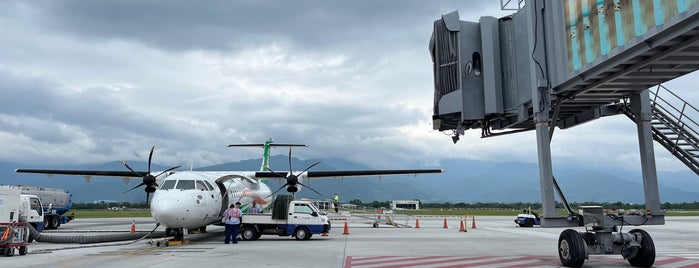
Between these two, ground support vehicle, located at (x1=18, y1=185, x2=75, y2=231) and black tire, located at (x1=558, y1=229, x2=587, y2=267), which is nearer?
black tire, located at (x1=558, y1=229, x2=587, y2=267)

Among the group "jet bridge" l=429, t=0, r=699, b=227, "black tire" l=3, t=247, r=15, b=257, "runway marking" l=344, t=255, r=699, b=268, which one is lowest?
"runway marking" l=344, t=255, r=699, b=268

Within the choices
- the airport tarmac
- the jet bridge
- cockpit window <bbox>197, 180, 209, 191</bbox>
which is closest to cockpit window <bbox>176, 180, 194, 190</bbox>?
cockpit window <bbox>197, 180, 209, 191</bbox>

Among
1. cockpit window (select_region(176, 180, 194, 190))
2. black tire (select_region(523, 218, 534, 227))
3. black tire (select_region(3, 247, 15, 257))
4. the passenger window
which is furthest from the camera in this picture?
black tire (select_region(523, 218, 534, 227))

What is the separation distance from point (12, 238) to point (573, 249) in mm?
15071

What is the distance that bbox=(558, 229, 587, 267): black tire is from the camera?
35.3 feet

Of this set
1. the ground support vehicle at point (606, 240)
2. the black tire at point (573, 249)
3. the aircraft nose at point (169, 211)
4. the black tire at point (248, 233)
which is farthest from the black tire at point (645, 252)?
the black tire at point (248, 233)

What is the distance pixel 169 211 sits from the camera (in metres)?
16.5

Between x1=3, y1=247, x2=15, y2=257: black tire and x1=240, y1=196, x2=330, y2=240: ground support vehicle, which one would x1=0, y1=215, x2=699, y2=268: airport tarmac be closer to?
x1=3, y1=247, x2=15, y2=257: black tire

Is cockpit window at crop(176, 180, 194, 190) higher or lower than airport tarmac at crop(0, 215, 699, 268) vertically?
higher

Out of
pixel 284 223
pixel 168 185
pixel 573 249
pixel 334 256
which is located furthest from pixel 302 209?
pixel 573 249

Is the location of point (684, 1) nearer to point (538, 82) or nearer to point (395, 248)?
point (538, 82)

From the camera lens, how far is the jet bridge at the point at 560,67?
24.6ft

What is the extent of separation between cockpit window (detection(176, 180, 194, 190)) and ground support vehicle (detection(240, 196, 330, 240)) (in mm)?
2912

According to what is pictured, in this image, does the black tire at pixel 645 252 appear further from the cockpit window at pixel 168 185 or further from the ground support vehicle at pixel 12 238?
the ground support vehicle at pixel 12 238
